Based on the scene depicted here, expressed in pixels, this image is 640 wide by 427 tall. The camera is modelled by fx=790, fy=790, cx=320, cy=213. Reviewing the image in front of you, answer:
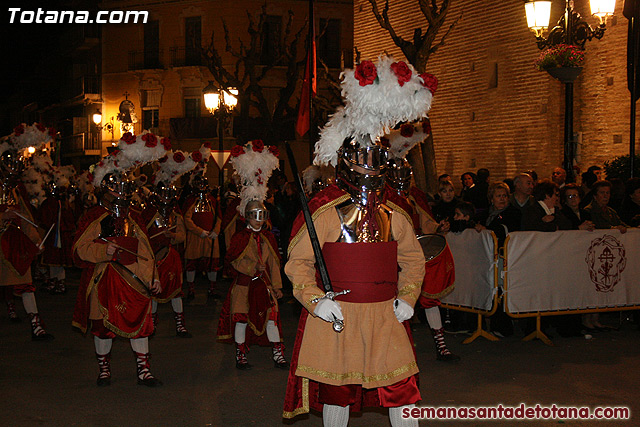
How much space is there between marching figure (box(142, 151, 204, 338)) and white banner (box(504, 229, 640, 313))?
4.18 metres

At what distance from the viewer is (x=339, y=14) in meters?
40.5

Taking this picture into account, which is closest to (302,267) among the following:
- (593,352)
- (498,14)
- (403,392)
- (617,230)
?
(403,392)

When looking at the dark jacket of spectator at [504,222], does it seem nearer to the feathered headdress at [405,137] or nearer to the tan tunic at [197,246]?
the feathered headdress at [405,137]

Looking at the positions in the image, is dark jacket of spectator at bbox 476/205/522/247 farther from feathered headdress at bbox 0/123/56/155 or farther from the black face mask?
feathered headdress at bbox 0/123/56/155

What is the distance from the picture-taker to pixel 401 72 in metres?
4.80

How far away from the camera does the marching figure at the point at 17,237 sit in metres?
10.4

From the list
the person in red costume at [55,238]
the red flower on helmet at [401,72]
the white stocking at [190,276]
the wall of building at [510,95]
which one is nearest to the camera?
the red flower on helmet at [401,72]

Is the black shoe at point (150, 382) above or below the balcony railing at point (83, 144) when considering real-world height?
below

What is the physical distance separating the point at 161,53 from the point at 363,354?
129 feet

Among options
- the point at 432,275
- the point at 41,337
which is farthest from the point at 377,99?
the point at 41,337

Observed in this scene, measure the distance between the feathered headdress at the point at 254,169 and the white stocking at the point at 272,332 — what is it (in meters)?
1.38

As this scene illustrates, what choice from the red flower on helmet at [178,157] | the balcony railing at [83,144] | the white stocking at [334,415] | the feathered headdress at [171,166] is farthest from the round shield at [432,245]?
the balcony railing at [83,144]

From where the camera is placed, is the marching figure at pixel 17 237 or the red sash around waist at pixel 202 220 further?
the red sash around waist at pixel 202 220

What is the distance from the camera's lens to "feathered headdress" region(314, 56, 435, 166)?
4805 millimetres
